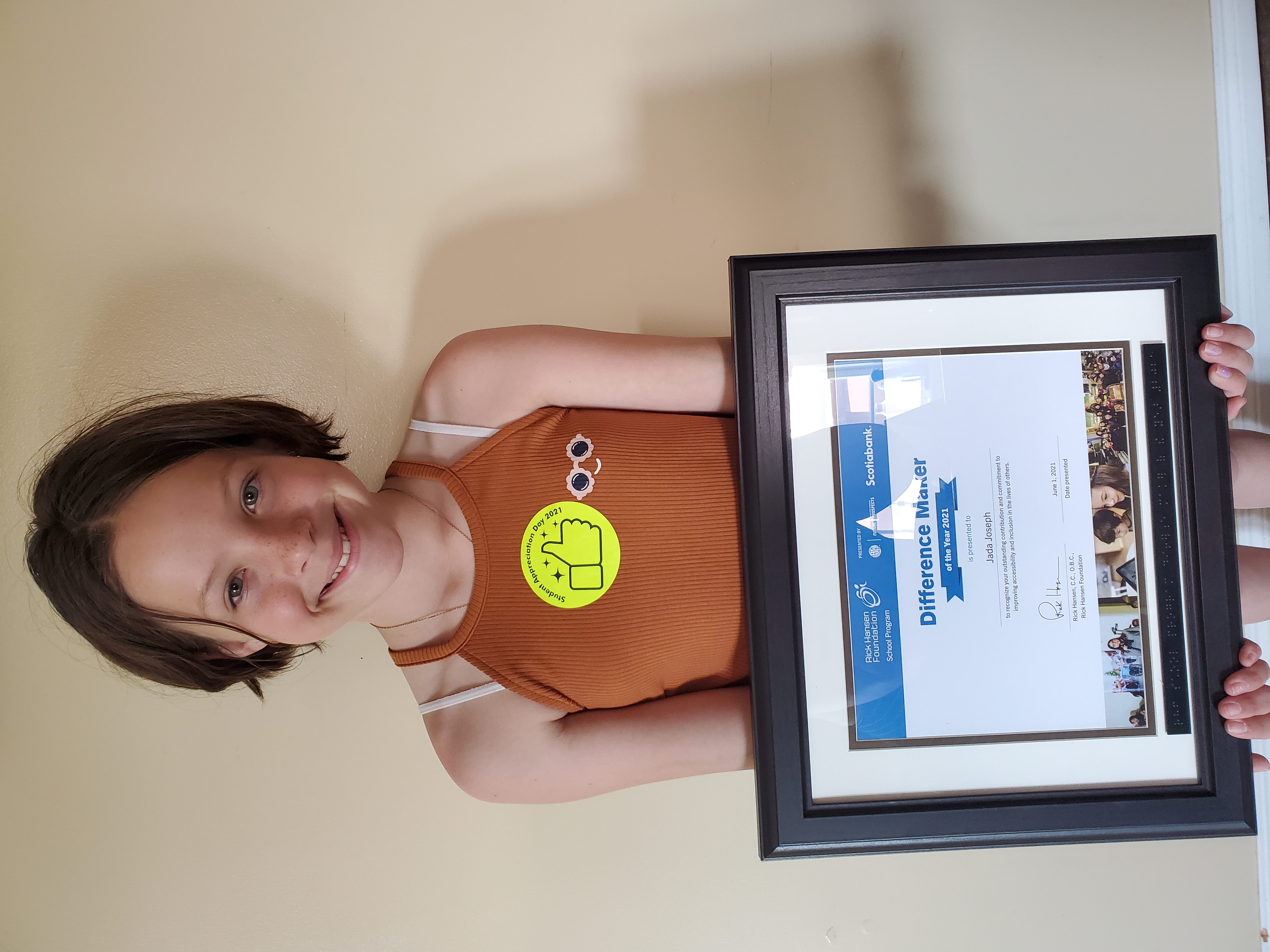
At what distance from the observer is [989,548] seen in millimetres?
782

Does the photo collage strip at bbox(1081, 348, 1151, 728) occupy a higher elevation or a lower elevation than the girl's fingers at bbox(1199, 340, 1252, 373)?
lower

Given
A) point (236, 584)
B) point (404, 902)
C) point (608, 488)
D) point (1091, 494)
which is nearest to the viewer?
point (1091, 494)

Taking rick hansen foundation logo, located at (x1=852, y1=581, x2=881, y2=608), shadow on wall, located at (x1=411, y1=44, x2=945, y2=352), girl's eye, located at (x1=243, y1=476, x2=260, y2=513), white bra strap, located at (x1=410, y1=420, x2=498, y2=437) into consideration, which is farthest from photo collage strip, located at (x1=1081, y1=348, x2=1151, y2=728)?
girl's eye, located at (x1=243, y1=476, x2=260, y2=513)

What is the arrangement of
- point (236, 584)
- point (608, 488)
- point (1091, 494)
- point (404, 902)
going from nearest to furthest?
point (1091, 494)
point (236, 584)
point (608, 488)
point (404, 902)

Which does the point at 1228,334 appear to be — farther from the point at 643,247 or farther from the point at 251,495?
the point at 251,495

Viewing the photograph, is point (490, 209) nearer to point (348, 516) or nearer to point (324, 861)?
point (348, 516)

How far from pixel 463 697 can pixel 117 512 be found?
0.49 m

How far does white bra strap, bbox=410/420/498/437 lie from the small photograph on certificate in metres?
0.49

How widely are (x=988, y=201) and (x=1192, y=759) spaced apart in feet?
2.79

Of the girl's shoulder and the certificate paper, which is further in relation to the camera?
the girl's shoulder

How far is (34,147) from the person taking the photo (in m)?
1.19

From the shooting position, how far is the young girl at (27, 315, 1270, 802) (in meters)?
0.97

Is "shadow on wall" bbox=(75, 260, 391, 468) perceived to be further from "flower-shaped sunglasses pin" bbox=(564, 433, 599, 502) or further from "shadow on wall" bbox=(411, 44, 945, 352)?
"flower-shaped sunglasses pin" bbox=(564, 433, 599, 502)

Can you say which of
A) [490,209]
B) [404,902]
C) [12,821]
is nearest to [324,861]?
[404,902]
